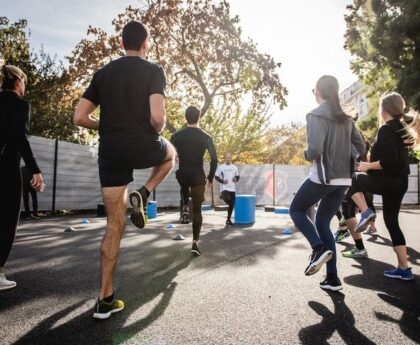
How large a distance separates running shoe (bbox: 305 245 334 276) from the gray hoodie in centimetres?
60

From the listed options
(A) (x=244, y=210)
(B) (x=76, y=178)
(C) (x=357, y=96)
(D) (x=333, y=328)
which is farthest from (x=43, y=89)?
(C) (x=357, y=96)

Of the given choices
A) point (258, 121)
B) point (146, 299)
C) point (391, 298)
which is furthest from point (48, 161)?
point (258, 121)

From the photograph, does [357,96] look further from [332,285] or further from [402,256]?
[332,285]

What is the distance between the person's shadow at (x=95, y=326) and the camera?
2.14 metres

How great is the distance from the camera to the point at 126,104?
2.63m

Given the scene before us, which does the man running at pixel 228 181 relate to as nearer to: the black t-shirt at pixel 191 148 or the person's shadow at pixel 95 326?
the black t-shirt at pixel 191 148

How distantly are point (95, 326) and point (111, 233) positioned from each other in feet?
1.94

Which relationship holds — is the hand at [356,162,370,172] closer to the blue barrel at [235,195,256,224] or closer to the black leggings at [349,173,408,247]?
the black leggings at [349,173,408,247]

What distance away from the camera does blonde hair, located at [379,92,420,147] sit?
384cm

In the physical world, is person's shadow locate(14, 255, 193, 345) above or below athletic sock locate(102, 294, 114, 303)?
below

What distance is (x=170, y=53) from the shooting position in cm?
1770

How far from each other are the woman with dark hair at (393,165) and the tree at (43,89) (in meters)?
16.4

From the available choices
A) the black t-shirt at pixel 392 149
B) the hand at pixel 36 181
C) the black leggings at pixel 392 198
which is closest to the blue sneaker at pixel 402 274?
the black leggings at pixel 392 198

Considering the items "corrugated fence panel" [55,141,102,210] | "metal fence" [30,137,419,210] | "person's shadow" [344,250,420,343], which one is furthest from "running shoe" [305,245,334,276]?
"corrugated fence panel" [55,141,102,210]
